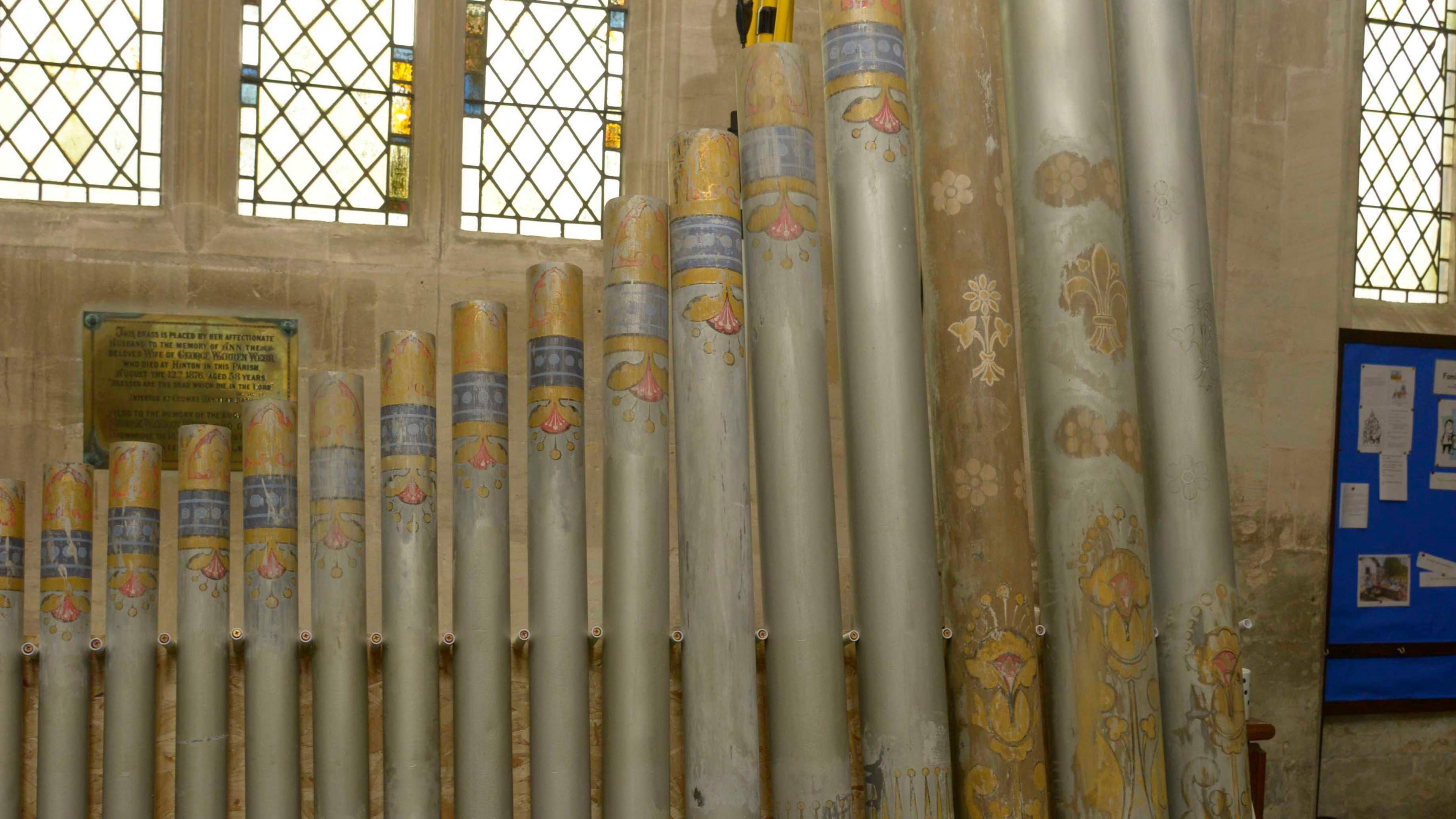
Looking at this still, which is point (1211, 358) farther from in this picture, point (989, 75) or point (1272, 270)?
point (1272, 270)

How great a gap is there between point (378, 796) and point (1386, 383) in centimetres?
497

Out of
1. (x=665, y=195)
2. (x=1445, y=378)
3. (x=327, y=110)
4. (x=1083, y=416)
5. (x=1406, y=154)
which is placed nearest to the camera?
(x=1083, y=416)

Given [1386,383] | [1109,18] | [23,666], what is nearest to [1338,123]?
[1386,383]

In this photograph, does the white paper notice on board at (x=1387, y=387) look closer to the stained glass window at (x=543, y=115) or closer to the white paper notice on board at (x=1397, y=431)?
the white paper notice on board at (x=1397, y=431)

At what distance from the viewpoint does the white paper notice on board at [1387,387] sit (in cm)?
612

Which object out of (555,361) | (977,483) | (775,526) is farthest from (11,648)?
(977,483)

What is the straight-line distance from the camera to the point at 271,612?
2.95 m

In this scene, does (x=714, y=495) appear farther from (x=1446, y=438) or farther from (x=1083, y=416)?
(x=1446, y=438)

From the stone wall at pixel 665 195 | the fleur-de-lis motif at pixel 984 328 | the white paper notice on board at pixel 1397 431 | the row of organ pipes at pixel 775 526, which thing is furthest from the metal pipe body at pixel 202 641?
the white paper notice on board at pixel 1397 431

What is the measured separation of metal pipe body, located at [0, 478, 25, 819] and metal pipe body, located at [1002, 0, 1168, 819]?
2277 millimetres

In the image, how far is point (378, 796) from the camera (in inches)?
120

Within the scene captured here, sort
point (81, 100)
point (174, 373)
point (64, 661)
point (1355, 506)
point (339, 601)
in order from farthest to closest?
point (1355, 506), point (81, 100), point (174, 373), point (339, 601), point (64, 661)

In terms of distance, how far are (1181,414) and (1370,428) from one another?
10.5 ft

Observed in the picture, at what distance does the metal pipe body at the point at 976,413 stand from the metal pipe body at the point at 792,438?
30 centimetres
